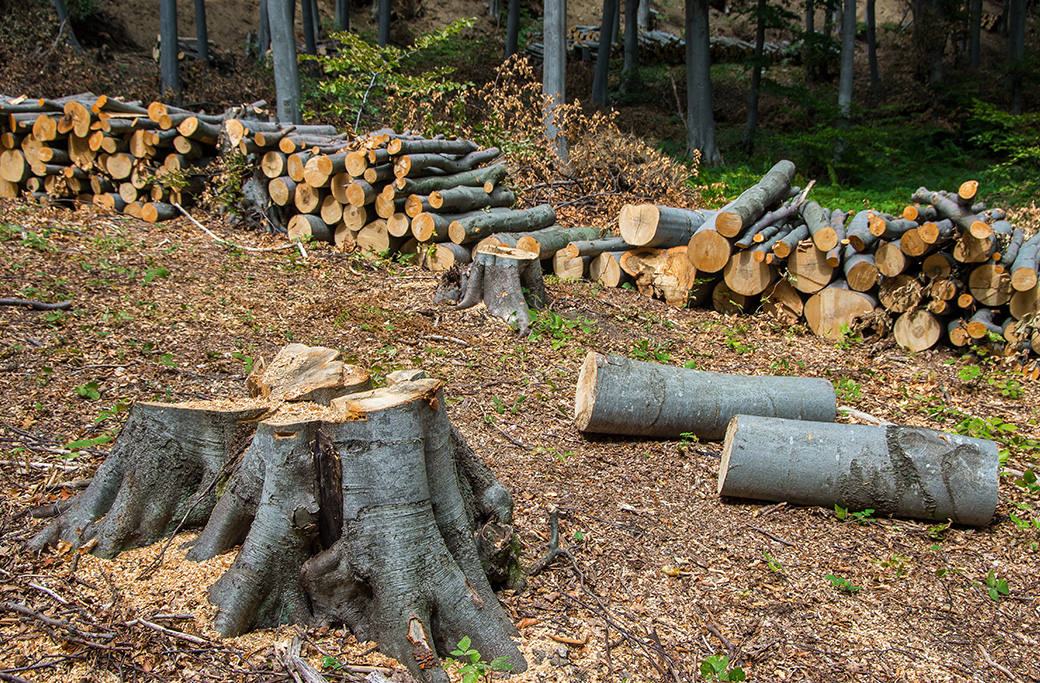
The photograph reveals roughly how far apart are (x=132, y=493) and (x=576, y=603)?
1.79 metres

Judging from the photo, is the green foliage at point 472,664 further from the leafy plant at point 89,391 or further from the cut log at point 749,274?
the cut log at point 749,274

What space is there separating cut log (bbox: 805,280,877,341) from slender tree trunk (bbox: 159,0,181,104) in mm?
12670

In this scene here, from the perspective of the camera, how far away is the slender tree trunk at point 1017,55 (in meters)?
18.1

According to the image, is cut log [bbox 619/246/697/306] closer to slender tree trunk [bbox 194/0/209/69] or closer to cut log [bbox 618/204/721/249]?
cut log [bbox 618/204/721/249]

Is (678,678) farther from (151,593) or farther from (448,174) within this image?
(448,174)

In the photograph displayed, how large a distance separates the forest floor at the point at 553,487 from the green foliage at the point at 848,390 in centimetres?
3

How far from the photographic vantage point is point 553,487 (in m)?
3.74

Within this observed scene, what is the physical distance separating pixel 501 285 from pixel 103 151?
5292mm

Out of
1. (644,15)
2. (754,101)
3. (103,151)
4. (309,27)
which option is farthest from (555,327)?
(644,15)

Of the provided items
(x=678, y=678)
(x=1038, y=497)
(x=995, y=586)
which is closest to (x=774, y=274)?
(x=1038, y=497)

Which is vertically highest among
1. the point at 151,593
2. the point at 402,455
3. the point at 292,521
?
the point at 402,455

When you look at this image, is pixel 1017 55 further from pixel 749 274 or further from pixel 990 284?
pixel 749 274

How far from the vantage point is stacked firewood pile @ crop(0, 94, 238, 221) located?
782 cm

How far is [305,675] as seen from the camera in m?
2.16
